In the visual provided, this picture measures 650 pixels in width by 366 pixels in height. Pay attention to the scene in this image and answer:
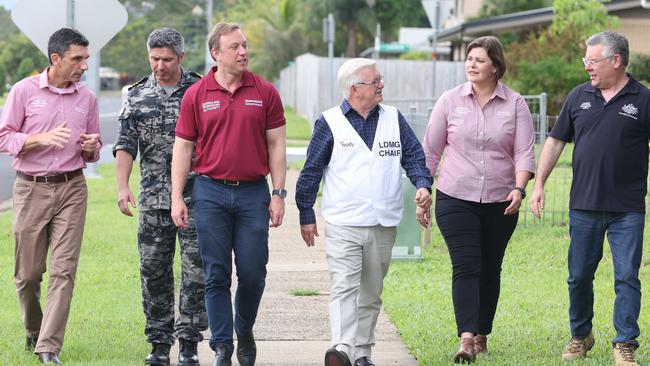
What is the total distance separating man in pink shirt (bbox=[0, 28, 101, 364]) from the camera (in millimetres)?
7180

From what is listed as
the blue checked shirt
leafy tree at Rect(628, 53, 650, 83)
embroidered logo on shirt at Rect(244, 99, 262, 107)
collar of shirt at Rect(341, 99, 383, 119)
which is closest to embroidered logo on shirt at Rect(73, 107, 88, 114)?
embroidered logo on shirt at Rect(244, 99, 262, 107)

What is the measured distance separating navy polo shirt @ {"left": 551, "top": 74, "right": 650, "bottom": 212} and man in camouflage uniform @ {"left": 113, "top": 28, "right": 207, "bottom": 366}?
7.19ft

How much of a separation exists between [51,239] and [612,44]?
10.9 ft

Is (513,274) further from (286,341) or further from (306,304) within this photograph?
(286,341)

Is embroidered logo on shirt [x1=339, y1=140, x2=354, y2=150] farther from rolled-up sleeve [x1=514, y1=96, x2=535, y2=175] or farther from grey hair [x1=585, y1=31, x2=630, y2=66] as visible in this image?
grey hair [x1=585, y1=31, x2=630, y2=66]

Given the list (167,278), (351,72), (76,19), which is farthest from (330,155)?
(76,19)

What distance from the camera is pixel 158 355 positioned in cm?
715

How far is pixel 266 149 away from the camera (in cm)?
691

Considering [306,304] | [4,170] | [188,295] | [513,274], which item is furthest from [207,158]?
[4,170]

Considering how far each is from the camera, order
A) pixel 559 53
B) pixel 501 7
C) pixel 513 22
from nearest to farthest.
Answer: pixel 559 53 → pixel 513 22 → pixel 501 7

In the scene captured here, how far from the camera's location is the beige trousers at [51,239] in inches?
281

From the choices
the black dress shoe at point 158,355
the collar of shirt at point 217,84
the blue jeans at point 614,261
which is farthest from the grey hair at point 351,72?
the black dress shoe at point 158,355

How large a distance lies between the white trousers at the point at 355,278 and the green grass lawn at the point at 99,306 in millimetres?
1204

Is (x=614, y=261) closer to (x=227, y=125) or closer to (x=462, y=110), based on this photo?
(x=462, y=110)
